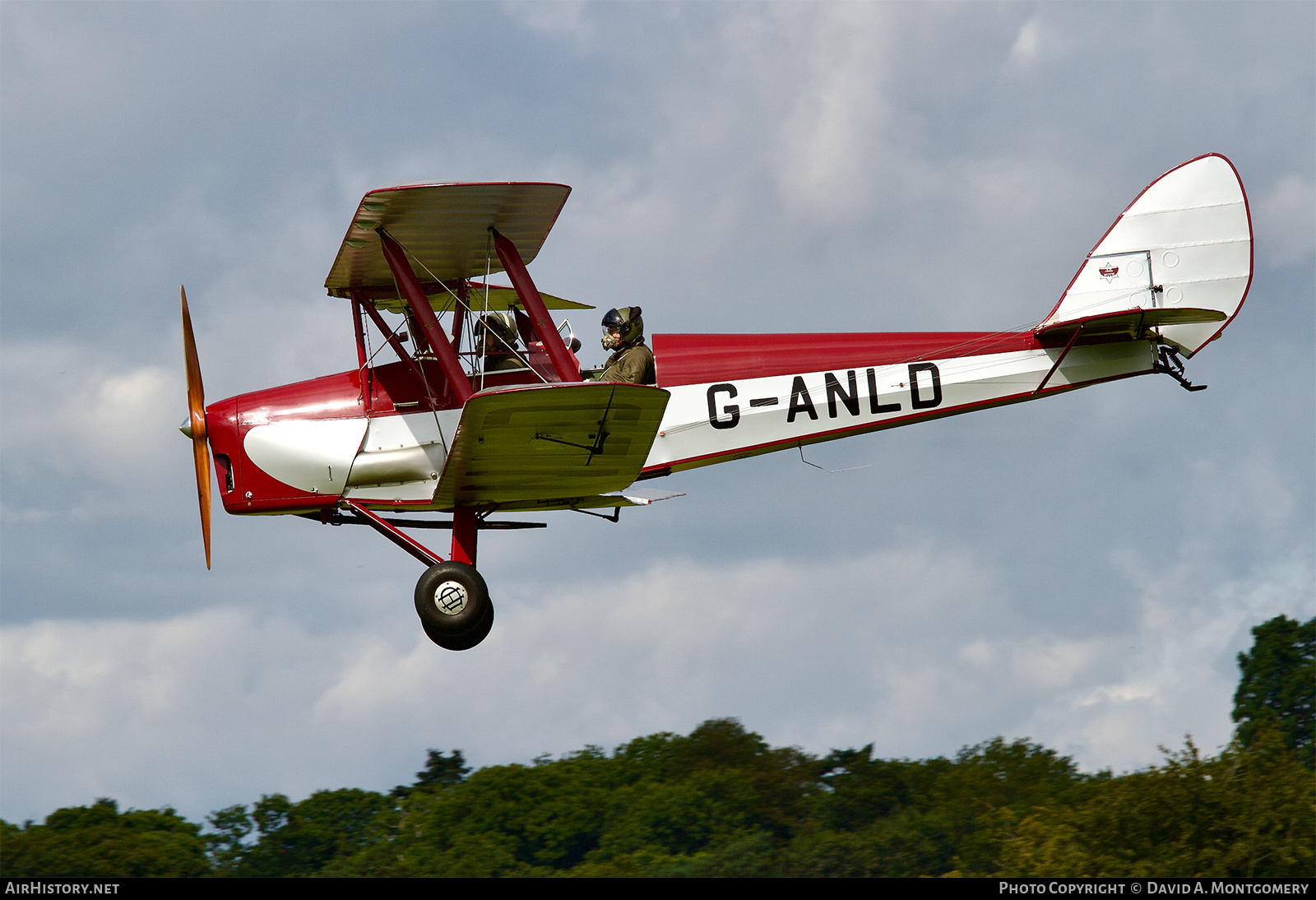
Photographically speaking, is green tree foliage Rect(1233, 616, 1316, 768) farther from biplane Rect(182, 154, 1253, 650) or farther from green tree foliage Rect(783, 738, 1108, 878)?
biplane Rect(182, 154, 1253, 650)

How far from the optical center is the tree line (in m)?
20.5

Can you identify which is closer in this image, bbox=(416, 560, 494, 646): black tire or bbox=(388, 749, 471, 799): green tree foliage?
bbox=(416, 560, 494, 646): black tire

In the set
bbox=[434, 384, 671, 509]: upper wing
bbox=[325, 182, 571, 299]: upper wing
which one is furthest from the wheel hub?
bbox=[325, 182, 571, 299]: upper wing

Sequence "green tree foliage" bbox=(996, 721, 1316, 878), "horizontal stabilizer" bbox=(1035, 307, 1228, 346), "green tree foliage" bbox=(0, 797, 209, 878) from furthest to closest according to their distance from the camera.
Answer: "green tree foliage" bbox=(0, 797, 209, 878)
"green tree foliage" bbox=(996, 721, 1316, 878)
"horizontal stabilizer" bbox=(1035, 307, 1228, 346)

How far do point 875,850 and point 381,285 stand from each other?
50.6ft

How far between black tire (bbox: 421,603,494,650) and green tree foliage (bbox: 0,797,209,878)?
1435cm

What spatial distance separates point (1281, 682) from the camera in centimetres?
3183

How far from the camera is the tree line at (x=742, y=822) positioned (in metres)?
20.5

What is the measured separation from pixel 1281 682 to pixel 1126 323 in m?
26.0

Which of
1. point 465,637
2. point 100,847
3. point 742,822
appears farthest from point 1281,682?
point 465,637

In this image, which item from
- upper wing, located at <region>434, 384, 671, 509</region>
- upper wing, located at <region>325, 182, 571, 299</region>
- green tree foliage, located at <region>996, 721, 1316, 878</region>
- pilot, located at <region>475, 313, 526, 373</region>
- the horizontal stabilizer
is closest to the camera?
upper wing, located at <region>434, 384, 671, 509</region>

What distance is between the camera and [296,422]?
9500mm
